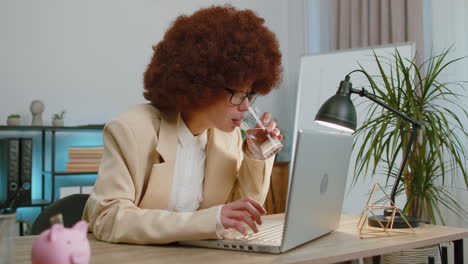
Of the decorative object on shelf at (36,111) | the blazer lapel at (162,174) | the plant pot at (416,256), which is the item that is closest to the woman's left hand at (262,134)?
the blazer lapel at (162,174)

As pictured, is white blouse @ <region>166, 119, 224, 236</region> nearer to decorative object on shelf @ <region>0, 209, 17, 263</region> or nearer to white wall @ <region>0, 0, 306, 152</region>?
decorative object on shelf @ <region>0, 209, 17, 263</region>

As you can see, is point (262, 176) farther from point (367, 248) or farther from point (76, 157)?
point (76, 157)

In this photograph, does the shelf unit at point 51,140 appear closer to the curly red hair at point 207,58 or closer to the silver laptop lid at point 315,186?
the curly red hair at point 207,58

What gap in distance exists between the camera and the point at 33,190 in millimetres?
3395

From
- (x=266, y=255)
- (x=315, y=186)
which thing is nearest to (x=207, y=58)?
(x=315, y=186)

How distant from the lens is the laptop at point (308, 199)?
3.72 feet

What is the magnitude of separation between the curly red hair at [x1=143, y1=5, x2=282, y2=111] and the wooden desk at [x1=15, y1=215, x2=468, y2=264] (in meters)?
0.50

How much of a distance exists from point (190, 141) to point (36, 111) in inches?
74.9

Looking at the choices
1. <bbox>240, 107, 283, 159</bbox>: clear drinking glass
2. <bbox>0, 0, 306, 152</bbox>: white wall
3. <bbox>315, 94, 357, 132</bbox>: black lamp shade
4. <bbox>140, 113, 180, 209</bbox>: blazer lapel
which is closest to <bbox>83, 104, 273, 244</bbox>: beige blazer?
<bbox>140, 113, 180, 209</bbox>: blazer lapel

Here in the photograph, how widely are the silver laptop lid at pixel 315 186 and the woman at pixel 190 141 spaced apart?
10 cm

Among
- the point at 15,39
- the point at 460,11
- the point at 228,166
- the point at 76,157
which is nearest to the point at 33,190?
the point at 76,157

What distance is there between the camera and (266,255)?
1.14m

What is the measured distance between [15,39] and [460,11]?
2841 mm

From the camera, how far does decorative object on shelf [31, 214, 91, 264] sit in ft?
2.60
